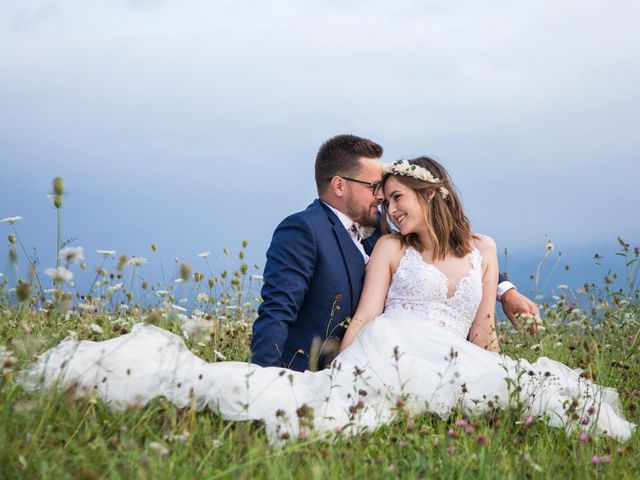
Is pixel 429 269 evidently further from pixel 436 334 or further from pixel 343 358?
pixel 343 358

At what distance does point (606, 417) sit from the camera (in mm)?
4828

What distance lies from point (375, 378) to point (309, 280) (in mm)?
1175

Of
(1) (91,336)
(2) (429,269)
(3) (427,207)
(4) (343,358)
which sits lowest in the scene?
(1) (91,336)

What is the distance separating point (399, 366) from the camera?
4.89 metres

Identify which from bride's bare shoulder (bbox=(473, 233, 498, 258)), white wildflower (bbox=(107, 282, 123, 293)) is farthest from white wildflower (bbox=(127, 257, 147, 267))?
bride's bare shoulder (bbox=(473, 233, 498, 258))

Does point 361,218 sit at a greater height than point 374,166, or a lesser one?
lesser

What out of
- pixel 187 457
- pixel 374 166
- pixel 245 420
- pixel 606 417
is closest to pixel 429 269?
pixel 374 166

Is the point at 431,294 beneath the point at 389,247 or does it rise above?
beneath

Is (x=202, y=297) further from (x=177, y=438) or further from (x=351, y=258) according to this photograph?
(x=177, y=438)

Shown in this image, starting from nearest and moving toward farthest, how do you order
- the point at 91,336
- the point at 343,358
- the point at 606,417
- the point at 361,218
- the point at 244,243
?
the point at 606,417
the point at 343,358
the point at 361,218
the point at 91,336
the point at 244,243

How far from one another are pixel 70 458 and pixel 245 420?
105cm

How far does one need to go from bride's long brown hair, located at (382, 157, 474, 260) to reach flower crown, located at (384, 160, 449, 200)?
0.02 meters

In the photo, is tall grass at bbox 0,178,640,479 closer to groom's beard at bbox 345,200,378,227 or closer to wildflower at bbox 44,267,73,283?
wildflower at bbox 44,267,73,283

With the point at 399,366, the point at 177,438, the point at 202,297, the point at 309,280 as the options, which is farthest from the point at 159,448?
the point at 202,297
